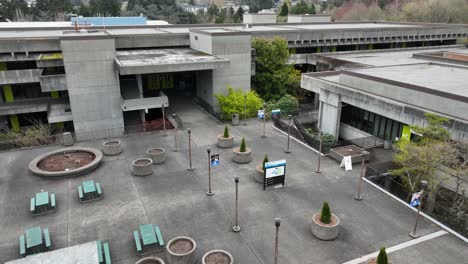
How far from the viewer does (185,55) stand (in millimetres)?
38531

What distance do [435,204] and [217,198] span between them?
40.7 ft

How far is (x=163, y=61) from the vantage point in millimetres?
34656

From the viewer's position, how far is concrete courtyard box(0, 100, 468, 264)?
55.4ft

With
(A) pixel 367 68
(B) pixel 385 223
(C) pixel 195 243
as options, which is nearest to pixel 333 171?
(B) pixel 385 223

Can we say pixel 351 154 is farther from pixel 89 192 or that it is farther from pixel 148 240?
pixel 89 192

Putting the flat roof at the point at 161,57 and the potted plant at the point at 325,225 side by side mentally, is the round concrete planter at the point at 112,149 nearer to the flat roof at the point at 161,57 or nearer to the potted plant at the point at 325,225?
the flat roof at the point at 161,57

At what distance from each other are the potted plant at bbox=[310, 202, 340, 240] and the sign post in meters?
4.57

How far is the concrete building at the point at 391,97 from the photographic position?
23.8m

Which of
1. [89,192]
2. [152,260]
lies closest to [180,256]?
[152,260]

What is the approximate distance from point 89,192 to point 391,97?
22.2 m

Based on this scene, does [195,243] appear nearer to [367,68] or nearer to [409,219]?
[409,219]

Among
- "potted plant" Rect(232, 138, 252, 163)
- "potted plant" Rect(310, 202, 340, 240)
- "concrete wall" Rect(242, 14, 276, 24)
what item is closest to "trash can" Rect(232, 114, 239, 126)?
"potted plant" Rect(232, 138, 252, 163)

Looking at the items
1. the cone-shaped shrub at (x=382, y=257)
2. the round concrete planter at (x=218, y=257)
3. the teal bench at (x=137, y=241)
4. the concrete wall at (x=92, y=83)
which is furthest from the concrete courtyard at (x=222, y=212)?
the concrete wall at (x=92, y=83)

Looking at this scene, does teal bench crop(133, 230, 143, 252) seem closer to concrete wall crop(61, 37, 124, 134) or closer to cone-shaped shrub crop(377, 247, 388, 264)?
cone-shaped shrub crop(377, 247, 388, 264)
